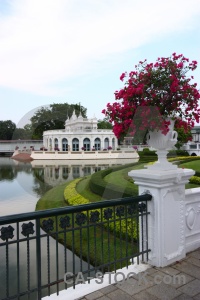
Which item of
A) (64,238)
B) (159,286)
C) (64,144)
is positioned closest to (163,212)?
(159,286)

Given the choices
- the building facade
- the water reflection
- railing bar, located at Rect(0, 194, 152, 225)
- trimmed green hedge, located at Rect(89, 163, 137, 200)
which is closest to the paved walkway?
railing bar, located at Rect(0, 194, 152, 225)

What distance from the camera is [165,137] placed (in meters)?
3.88

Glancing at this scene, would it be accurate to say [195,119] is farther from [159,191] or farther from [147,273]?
[147,273]

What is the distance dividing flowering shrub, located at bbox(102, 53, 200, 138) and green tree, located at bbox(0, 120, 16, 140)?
7444 cm

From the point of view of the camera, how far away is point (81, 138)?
48594 mm

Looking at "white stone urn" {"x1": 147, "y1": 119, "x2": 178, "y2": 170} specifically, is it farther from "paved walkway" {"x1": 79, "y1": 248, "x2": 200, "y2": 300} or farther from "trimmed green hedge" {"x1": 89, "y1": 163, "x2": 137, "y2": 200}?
"trimmed green hedge" {"x1": 89, "y1": 163, "x2": 137, "y2": 200}

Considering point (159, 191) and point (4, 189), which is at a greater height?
point (159, 191)

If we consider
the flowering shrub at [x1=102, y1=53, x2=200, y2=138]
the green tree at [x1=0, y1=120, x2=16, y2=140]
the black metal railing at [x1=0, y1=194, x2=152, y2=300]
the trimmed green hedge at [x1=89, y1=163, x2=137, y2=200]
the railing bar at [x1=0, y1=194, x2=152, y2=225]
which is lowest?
the trimmed green hedge at [x1=89, y1=163, x2=137, y2=200]

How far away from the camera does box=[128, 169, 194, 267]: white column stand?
3.74 meters

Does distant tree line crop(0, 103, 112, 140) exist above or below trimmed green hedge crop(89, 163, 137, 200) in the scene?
above

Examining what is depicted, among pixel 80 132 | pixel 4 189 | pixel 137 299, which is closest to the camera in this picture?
pixel 137 299

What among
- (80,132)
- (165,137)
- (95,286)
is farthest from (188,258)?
(80,132)

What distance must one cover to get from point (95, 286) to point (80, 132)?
149 ft

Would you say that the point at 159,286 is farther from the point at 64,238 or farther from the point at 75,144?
the point at 75,144
